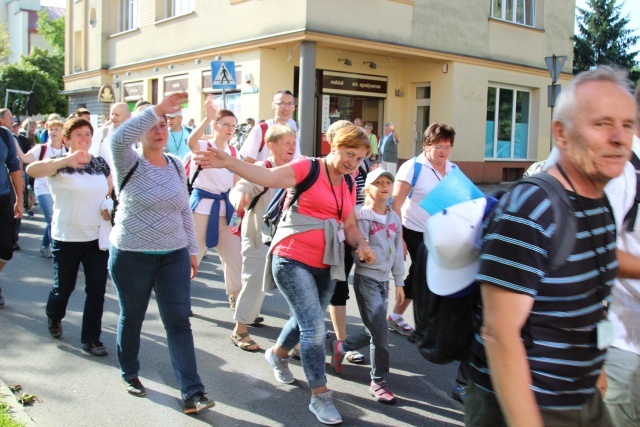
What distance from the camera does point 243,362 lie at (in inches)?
213

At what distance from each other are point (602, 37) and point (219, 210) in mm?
41289

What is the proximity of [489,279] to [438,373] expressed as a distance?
3.62 metres

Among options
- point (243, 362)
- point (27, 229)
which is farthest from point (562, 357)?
point (27, 229)

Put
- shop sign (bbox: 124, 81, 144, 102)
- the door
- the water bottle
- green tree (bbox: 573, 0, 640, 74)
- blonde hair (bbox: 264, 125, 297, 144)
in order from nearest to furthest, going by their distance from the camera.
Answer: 1. blonde hair (bbox: 264, 125, 297, 144)
2. the water bottle
3. the door
4. shop sign (bbox: 124, 81, 144, 102)
5. green tree (bbox: 573, 0, 640, 74)

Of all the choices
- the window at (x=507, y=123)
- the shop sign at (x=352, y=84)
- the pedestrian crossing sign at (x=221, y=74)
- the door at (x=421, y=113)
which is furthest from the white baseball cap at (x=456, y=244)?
the window at (x=507, y=123)

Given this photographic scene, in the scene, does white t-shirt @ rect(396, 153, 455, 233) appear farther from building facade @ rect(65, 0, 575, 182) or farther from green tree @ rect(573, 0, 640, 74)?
green tree @ rect(573, 0, 640, 74)

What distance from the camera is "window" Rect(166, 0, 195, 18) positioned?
2338 centimetres

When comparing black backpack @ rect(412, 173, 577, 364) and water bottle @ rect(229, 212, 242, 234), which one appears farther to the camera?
water bottle @ rect(229, 212, 242, 234)

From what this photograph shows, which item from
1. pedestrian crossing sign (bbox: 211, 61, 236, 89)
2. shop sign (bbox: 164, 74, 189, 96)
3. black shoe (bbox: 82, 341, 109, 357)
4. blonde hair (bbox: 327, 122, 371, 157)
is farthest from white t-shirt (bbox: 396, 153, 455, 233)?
shop sign (bbox: 164, 74, 189, 96)

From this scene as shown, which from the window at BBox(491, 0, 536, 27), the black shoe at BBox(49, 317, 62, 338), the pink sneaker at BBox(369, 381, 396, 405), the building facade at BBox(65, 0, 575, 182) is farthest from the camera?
the window at BBox(491, 0, 536, 27)

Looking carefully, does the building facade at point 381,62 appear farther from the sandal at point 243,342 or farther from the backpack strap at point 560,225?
the backpack strap at point 560,225

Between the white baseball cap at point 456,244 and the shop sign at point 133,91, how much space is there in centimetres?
2615

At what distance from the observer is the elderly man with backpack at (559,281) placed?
6.03 ft

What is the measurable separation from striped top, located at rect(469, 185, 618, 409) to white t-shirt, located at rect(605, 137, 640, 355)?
0.55 m
